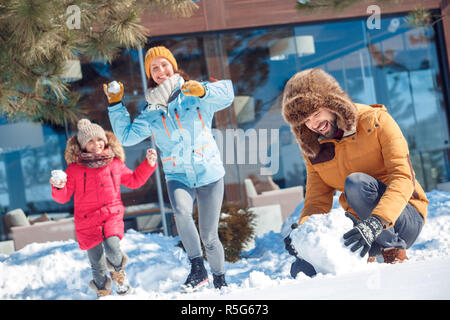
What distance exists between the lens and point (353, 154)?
83.0 inches

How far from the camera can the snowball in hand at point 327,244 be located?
1864mm

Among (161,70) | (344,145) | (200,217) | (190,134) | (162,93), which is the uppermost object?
(161,70)

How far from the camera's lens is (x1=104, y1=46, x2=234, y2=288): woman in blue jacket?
251 centimetres

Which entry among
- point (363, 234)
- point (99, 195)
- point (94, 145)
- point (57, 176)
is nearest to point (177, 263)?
point (99, 195)

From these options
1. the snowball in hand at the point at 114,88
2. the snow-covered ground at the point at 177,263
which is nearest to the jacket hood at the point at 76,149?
the snowball in hand at the point at 114,88

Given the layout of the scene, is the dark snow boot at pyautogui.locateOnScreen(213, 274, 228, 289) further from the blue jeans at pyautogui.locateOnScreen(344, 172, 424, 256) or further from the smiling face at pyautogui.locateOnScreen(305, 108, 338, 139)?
the smiling face at pyautogui.locateOnScreen(305, 108, 338, 139)

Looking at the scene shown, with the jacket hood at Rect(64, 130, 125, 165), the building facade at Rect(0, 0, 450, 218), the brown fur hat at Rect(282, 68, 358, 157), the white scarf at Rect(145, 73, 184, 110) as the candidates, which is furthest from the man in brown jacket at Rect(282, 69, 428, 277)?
the building facade at Rect(0, 0, 450, 218)

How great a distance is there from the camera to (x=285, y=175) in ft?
18.7

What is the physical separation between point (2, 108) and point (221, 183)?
6.02 feet

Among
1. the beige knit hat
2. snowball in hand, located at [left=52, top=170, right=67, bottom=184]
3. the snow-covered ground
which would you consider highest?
the beige knit hat

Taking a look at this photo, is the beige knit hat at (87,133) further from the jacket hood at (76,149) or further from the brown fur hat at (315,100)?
the brown fur hat at (315,100)

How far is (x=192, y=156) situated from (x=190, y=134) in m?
0.12

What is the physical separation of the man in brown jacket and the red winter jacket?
3.55 ft

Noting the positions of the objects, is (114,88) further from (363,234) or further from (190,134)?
(363,234)
